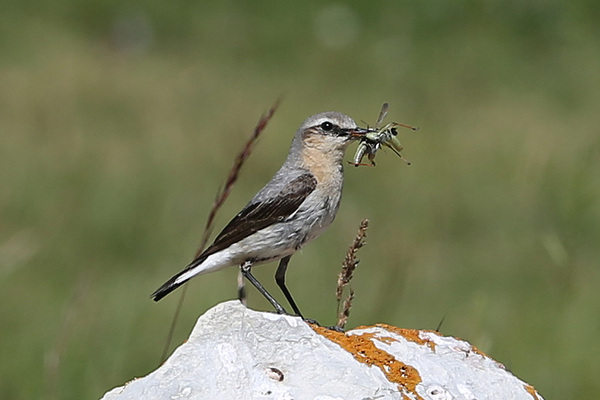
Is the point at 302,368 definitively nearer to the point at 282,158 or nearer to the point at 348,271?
the point at 348,271

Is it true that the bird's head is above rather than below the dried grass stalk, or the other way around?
above

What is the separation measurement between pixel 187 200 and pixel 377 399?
9.40 metres

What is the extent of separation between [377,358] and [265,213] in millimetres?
1512

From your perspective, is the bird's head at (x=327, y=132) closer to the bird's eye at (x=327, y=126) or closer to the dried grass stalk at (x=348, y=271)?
the bird's eye at (x=327, y=126)

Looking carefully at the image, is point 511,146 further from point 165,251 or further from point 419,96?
point 165,251

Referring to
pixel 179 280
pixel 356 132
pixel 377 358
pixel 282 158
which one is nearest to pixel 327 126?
pixel 356 132

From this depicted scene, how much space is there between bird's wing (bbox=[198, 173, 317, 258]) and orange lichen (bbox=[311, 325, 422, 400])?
117 cm

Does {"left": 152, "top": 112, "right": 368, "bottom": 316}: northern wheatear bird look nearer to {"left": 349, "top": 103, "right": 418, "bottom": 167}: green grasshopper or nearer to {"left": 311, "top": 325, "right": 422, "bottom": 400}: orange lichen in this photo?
{"left": 349, "top": 103, "right": 418, "bottom": 167}: green grasshopper

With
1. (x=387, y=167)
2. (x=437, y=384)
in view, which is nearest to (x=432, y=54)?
(x=387, y=167)

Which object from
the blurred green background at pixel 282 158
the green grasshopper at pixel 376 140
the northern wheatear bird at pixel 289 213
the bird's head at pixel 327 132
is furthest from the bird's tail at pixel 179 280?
the green grasshopper at pixel 376 140

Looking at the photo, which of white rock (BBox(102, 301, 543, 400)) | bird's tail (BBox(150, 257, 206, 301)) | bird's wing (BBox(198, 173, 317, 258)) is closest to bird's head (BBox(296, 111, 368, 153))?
bird's wing (BBox(198, 173, 317, 258))

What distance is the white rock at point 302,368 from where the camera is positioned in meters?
4.09

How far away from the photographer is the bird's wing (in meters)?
5.72

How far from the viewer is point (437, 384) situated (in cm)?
433
